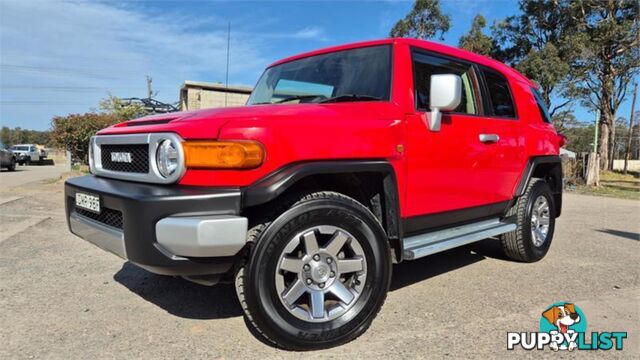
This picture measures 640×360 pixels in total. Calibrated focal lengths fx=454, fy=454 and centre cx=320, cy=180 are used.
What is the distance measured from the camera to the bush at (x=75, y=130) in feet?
44.9

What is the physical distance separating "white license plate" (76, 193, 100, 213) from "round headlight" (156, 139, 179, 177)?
533 millimetres

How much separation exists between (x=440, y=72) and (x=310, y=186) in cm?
159

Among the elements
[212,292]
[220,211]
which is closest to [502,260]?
[212,292]

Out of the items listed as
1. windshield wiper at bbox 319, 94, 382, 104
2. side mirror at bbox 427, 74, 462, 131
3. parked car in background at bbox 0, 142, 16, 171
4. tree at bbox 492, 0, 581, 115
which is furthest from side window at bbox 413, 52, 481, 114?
parked car in background at bbox 0, 142, 16, 171

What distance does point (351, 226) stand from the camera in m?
2.66

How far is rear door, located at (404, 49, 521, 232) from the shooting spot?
10.4 ft

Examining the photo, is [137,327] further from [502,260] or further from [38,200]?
[38,200]

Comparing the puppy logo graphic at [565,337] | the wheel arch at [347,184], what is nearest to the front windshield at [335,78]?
the wheel arch at [347,184]

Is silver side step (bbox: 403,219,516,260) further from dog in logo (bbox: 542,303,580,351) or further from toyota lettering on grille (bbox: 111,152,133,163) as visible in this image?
toyota lettering on grille (bbox: 111,152,133,163)

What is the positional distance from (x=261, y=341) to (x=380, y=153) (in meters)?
1.35

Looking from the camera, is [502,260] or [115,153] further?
[502,260]

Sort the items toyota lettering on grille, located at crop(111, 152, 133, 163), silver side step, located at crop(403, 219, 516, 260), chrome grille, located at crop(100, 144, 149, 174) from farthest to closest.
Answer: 1. silver side step, located at crop(403, 219, 516, 260)
2. toyota lettering on grille, located at crop(111, 152, 133, 163)
3. chrome grille, located at crop(100, 144, 149, 174)

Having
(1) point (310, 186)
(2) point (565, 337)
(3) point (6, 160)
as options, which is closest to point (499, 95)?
(2) point (565, 337)

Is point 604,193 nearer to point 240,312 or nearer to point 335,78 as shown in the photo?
point 335,78
